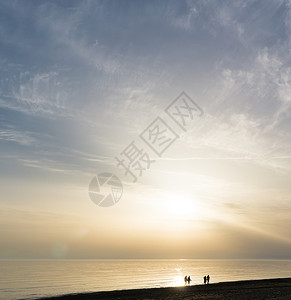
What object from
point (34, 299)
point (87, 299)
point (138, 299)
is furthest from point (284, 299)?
point (34, 299)

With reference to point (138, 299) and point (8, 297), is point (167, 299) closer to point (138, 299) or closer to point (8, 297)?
point (138, 299)

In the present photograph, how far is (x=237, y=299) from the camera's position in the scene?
105 feet

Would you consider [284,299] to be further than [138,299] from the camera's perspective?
No

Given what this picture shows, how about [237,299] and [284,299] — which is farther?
[237,299]

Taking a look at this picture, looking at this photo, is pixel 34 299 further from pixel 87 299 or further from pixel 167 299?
pixel 167 299

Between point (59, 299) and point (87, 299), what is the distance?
4.79 meters

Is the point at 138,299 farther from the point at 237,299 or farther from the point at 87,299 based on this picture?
the point at 237,299

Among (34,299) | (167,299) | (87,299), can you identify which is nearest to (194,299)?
(167,299)

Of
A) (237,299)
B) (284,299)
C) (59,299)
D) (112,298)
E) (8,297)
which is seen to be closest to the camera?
(284,299)

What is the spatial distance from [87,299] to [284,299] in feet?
87.3

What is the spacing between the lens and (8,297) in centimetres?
4734

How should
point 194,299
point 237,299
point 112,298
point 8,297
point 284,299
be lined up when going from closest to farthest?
point 284,299 < point 237,299 < point 194,299 < point 112,298 < point 8,297

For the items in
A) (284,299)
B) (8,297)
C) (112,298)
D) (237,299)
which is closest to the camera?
(284,299)

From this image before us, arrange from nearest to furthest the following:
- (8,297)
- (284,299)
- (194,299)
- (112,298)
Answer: (284,299) → (194,299) → (112,298) → (8,297)
